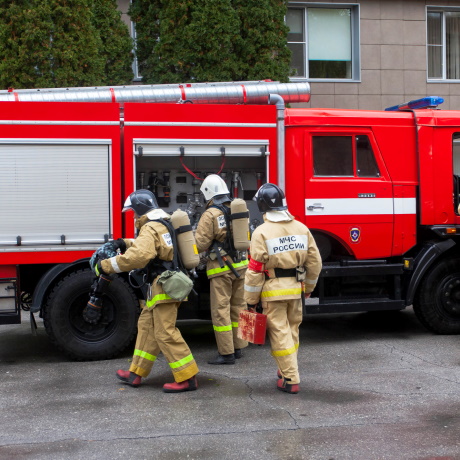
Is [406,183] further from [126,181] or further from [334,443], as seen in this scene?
[334,443]

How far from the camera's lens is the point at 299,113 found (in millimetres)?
7594

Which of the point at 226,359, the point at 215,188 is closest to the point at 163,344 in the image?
the point at 226,359

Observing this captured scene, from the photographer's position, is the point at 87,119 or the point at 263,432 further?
the point at 87,119

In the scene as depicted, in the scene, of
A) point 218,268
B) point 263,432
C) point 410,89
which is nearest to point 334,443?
point 263,432

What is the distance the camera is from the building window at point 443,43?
56.2 feet

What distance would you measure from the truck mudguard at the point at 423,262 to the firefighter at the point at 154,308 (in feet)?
9.46

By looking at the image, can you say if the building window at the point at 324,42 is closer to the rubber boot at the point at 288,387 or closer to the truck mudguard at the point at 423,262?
the truck mudguard at the point at 423,262

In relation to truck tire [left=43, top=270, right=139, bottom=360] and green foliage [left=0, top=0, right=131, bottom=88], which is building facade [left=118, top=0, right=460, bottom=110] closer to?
Answer: green foliage [left=0, top=0, right=131, bottom=88]

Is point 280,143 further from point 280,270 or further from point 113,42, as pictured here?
point 113,42

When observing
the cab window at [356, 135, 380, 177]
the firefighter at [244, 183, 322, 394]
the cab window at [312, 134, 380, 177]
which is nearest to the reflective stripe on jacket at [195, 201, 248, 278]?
the firefighter at [244, 183, 322, 394]

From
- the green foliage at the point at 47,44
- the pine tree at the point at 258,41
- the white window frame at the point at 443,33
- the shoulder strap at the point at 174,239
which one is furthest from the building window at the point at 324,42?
the shoulder strap at the point at 174,239

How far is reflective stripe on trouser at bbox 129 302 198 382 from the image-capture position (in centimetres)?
592

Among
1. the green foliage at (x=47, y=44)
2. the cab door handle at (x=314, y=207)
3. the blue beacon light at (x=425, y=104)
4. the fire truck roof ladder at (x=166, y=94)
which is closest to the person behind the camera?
the fire truck roof ladder at (x=166, y=94)

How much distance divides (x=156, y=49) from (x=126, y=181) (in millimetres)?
6718
